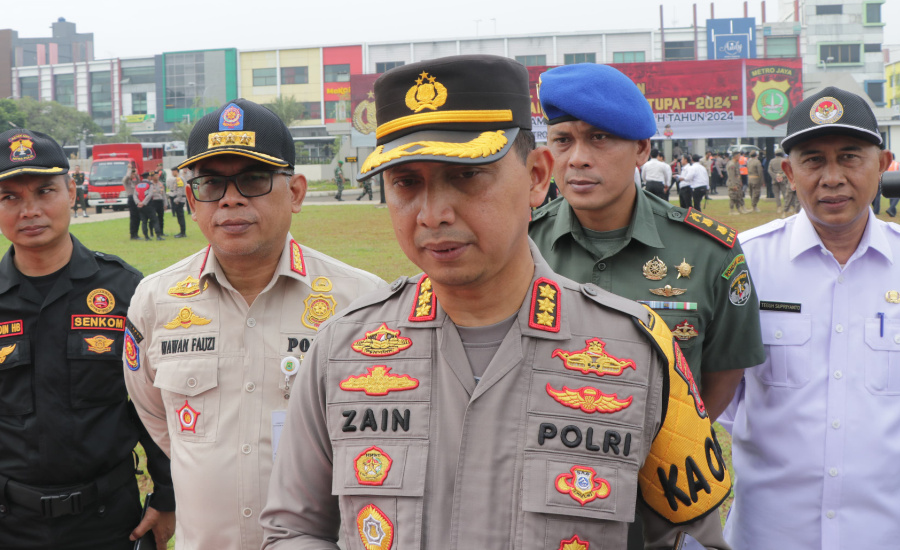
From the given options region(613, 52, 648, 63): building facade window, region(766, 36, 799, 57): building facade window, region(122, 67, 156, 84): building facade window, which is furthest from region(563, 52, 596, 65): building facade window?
region(122, 67, 156, 84): building facade window

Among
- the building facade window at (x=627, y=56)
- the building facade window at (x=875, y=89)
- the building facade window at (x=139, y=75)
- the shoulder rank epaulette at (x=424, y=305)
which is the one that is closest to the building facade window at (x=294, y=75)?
the building facade window at (x=139, y=75)

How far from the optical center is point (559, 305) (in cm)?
174

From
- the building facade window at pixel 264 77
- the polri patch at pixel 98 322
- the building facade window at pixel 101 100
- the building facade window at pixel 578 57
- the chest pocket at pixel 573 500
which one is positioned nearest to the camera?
the chest pocket at pixel 573 500

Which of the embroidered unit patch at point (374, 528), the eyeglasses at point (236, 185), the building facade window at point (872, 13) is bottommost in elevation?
the embroidered unit patch at point (374, 528)

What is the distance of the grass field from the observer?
14.4 meters

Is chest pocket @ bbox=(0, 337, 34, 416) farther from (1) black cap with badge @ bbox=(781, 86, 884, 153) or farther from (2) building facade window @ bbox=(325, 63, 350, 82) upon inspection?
(2) building facade window @ bbox=(325, 63, 350, 82)

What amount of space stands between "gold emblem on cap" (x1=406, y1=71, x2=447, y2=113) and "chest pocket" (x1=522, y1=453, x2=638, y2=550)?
2.43 feet

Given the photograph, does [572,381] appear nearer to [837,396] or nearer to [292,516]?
[292,516]

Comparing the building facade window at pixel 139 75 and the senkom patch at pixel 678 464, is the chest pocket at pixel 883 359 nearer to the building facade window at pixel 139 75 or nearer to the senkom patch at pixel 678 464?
the senkom patch at pixel 678 464

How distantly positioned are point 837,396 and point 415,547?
1.60 metres

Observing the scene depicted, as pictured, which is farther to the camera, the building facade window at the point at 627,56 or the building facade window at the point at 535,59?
the building facade window at the point at 627,56

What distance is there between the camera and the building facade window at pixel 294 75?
7500 cm

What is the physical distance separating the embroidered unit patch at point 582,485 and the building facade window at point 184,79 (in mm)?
82257

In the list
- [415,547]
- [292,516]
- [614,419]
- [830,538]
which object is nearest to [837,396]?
[830,538]
